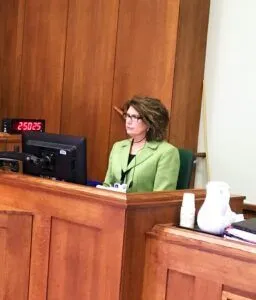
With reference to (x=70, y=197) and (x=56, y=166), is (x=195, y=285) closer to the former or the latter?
(x=70, y=197)

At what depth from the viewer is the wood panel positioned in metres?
2.19

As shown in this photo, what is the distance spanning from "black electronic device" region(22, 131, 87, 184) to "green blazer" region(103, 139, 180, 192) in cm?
53

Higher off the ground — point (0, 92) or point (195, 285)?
point (0, 92)

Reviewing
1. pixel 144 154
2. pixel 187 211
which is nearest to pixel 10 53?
pixel 144 154

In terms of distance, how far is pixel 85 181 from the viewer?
236 centimetres

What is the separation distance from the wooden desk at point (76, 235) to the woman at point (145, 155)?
616mm

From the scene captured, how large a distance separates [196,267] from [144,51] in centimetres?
220

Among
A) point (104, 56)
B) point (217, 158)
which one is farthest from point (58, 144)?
point (104, 56)

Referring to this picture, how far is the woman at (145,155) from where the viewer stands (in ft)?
9.48

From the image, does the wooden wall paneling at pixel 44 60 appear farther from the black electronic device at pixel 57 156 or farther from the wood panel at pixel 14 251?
the wood panel at pixel 14 251

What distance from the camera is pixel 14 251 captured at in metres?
2.20

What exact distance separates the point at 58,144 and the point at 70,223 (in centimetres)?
42

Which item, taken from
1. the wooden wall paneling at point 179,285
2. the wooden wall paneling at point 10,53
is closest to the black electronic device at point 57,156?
the wooden wall paneling at point 179,285

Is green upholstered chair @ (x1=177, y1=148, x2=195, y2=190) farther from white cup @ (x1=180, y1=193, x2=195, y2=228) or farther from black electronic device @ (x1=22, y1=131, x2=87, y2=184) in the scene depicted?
white cup @ (x1=180, y1=193, x2=195, y2=228)
